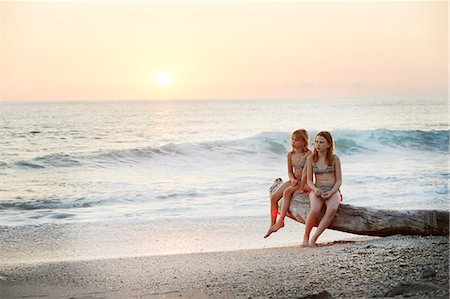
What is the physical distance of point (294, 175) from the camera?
7.11 m

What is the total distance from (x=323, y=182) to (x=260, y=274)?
65.5 inches

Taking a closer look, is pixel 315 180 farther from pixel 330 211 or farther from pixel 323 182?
pixel 330 211

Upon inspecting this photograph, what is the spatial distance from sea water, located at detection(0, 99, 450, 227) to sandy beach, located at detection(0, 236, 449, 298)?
3439mm

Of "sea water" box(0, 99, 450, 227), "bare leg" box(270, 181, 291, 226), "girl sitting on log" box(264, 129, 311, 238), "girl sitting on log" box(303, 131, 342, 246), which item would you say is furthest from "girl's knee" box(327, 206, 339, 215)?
"sea water" box(0, 99, 450, 227)

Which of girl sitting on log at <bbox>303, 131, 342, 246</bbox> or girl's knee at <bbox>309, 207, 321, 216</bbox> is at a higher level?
girl sitting on log at <bbox>303, 131, 342, 246</bbox>

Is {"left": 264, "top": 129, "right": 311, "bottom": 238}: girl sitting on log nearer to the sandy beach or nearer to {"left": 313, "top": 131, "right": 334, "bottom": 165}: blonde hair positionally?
{"left": 313, "top": 131, "right": 334, "bottom": 165}: blonde hair

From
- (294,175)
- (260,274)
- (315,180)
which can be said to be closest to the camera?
(260,274)

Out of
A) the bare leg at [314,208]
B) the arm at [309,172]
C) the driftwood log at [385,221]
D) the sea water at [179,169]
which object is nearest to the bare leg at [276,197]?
the arm at [309,172]

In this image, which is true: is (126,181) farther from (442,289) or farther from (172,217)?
(442,289)

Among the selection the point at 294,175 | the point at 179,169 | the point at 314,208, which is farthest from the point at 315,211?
the point at 179,169

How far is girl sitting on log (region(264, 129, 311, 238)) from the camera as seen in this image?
22.7 ft

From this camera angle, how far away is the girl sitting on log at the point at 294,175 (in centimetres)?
Answer: 693

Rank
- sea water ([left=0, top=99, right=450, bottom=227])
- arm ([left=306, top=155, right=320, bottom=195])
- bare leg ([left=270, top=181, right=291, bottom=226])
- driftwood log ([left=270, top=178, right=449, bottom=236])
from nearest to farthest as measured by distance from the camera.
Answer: driftwood log ([left=270, top=178, right=449, bottom=236]), arm ([left=306, top=155, right=320, bottom=195]), bare leg ([left=270, top=181, right=291, bottom=226]), sea water ([left=0, top=99, right=450, bottom=227])

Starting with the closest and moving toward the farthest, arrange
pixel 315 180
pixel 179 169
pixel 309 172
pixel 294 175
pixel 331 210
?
pixel 331 210 → pixel 309 172 → pixel 315 180 → pixel 294 175 → pixel 179 169
